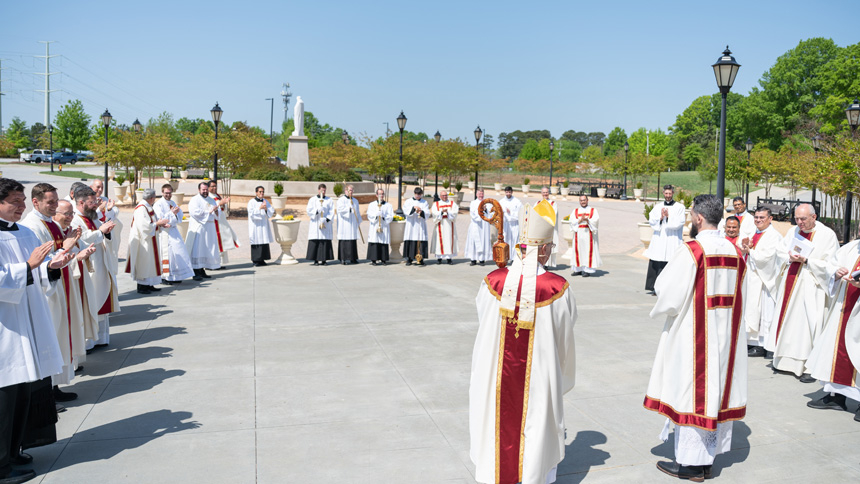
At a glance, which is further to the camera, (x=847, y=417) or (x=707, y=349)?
(x=847, y=417)

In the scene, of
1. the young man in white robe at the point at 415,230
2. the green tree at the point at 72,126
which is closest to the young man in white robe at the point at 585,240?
the young man in white robe at the point at 415,230

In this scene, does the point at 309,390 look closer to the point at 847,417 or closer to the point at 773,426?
the point at 773,426

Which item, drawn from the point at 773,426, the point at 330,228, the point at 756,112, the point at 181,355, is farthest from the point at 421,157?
the point at 756,112

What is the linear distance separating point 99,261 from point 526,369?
6.53 meters

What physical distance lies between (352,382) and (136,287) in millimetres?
7232

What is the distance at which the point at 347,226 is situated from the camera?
15.6m

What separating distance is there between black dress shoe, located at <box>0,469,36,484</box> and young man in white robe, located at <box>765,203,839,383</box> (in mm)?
7316

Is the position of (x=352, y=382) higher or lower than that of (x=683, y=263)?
lower

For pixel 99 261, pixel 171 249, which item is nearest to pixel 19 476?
pixel 99 261

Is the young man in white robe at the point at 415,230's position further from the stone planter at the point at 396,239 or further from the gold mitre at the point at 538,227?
the gold mitre at the point at 538,227

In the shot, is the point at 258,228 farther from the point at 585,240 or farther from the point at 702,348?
the point at 702,348

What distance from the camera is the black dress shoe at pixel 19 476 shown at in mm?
4590

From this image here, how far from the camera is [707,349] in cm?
483

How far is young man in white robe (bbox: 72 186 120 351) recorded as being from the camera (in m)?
8.18
